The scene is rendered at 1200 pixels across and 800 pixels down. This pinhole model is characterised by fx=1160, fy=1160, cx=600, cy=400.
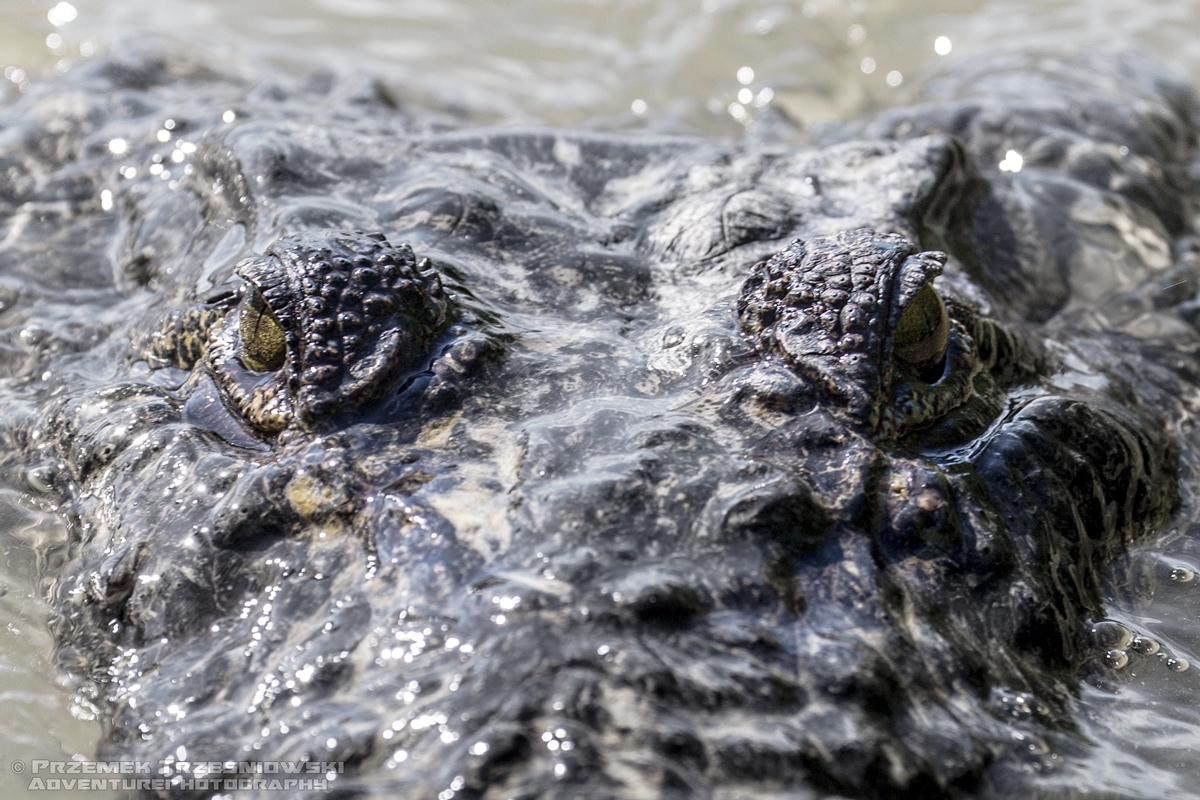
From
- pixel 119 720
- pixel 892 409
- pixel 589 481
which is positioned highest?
pixel 892 409

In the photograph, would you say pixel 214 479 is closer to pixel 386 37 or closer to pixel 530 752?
pixel 530 752

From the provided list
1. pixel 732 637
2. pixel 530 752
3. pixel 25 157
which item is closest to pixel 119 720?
pixel 530 752

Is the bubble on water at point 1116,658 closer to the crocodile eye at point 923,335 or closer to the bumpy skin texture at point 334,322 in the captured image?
the crocodile eye at point 923,335

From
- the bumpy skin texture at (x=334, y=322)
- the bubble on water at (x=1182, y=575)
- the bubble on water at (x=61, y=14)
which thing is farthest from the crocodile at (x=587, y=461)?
the bubble on water at (x=61, y=14)

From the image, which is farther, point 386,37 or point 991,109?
point 386,37

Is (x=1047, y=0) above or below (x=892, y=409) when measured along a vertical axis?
above

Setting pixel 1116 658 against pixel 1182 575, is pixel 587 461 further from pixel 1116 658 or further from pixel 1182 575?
pixel 1182 575
